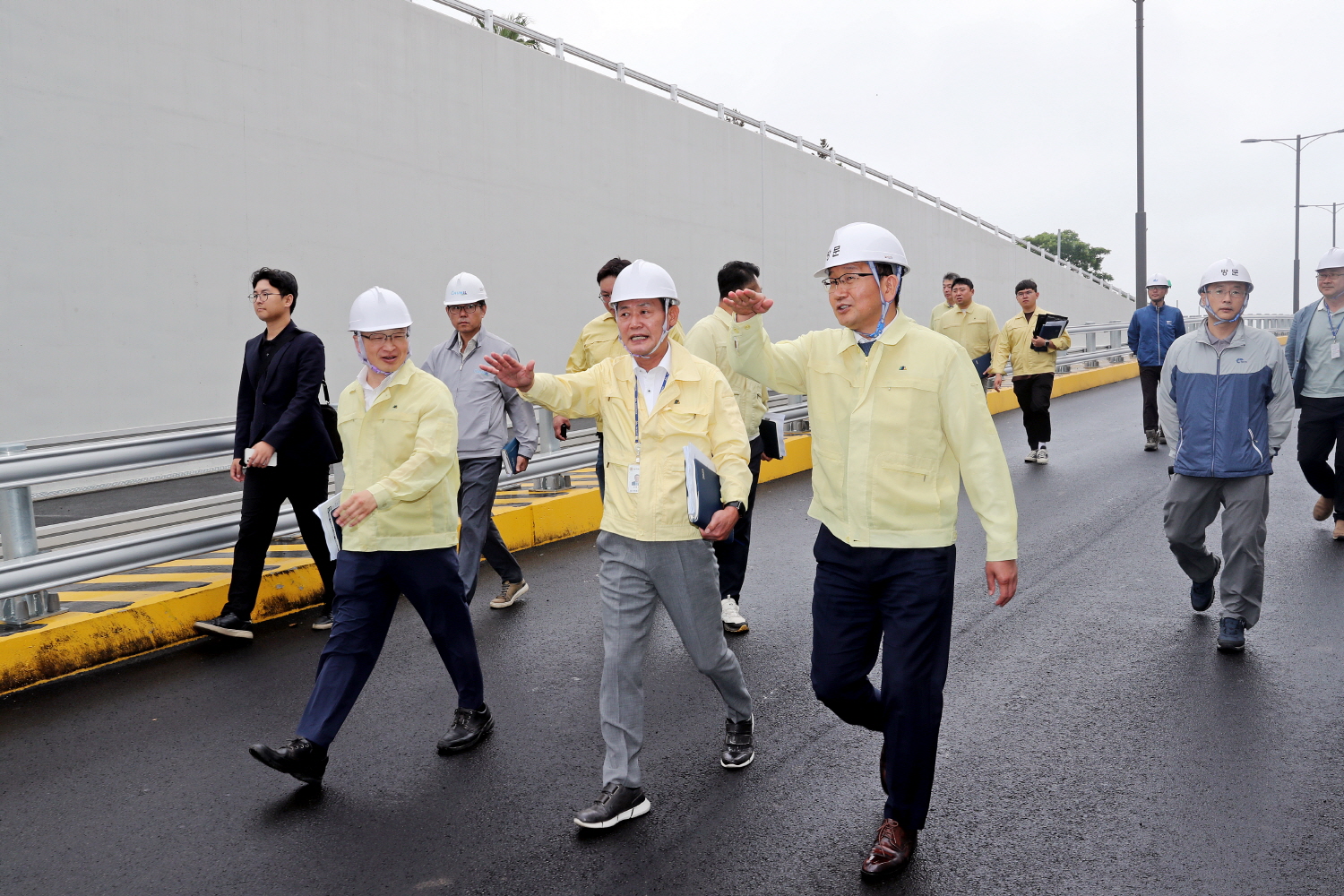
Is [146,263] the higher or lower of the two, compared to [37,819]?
higher

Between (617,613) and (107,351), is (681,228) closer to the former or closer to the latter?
(107,351)

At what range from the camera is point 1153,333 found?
12773 millimetres

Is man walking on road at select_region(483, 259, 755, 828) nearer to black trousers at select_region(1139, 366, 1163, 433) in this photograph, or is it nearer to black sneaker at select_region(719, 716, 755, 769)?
black sneaker at select_region(719, 716, 755, 769)

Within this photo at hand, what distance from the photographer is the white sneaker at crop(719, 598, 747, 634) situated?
6.34 meters

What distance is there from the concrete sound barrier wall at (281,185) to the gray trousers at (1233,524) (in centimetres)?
1200

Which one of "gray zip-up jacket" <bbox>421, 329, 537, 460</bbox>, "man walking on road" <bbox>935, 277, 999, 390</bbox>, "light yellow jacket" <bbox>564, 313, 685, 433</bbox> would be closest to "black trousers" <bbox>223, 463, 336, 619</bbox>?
"gray zip-up jacket" <bbox>421, 329, 537, 460</bbox>

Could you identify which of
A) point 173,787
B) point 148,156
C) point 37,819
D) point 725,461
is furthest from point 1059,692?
point 148,156

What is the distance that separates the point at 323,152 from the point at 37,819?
14.7 metres

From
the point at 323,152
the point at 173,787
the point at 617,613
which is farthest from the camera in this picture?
the point at 323,152

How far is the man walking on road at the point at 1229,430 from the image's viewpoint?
5797 millimetres

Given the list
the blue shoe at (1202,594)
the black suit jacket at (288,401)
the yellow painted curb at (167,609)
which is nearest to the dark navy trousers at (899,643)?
the blue shoe at (1202,594)

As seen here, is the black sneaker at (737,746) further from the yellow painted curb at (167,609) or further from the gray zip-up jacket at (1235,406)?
the yellow painted curb at (167,609)

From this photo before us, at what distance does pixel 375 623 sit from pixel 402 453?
704 mm

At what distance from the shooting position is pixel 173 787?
14.2 feet
